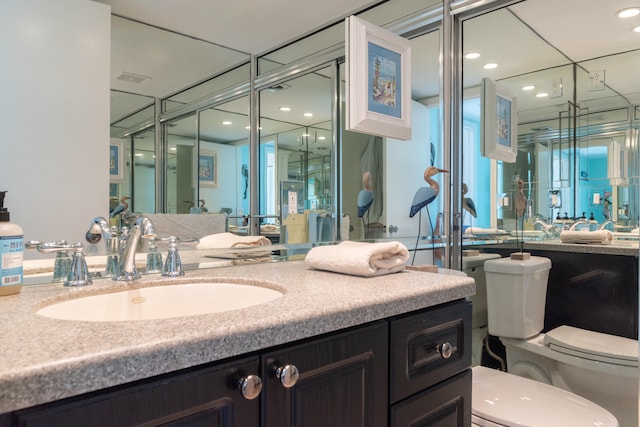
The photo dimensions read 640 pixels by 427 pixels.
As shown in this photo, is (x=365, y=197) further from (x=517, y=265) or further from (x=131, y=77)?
(x=131, y=77)

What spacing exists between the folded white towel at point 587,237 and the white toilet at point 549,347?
0.50 ft

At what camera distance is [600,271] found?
207cm

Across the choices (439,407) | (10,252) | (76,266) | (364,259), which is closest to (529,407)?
(439,407)

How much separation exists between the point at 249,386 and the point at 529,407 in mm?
1193

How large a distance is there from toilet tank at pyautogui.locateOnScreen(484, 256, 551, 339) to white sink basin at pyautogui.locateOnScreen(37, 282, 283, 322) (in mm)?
1490

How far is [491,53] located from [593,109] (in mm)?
532

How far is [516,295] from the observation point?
210 cm

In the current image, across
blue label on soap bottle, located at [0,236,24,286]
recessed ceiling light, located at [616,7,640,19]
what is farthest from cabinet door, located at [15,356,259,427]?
recessed ceiling light, located at [616,7,640,19]

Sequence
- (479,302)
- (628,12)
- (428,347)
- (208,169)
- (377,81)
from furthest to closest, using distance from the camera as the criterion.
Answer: (479,302)
(377,81)
(628,12)
(208,169)
(428,347)

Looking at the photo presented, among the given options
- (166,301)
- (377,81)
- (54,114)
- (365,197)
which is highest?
(377,81)

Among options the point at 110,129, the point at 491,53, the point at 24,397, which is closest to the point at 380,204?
the point at 491,53

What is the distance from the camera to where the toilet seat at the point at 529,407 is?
135 cm

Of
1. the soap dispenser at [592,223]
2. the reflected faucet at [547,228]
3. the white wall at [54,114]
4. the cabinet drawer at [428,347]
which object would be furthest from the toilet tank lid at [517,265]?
the white wall at [54,114]

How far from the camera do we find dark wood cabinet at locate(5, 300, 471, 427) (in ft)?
1.83
